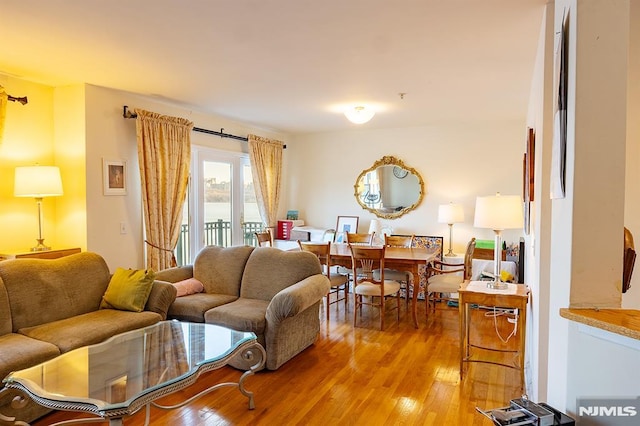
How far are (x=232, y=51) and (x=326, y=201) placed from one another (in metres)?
4.16

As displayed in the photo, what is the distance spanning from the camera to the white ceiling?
2.37 metres

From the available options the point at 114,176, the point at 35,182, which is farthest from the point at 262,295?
the point at 35,182

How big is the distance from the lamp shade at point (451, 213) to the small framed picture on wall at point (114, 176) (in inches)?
157

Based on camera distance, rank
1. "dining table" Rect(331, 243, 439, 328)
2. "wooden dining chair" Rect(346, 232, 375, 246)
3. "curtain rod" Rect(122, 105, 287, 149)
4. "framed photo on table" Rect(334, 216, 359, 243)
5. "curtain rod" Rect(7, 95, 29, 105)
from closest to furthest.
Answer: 1. "curtain rod" Rect(7, 95, 29, 105)
2. "curtain rod" Rect(122, 105, 287, 149)
3. "dining table" Rect(331, 243, 439, 328)
4. "wooden dining chair" Rect(346, 232, 375, 246)
5. "framed photo on table" Rect(334, 216, 359, 243)

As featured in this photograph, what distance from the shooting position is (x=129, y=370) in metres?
2.27

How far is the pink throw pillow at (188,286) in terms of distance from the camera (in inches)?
154

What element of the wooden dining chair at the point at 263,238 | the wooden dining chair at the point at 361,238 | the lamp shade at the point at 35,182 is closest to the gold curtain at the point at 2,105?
the lamp shade at the point at 35,182

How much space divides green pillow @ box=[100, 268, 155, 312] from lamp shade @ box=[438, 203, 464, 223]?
3.83 metres

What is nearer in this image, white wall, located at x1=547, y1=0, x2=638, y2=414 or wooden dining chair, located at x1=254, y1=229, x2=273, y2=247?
white wall, located at x1=547, y1=0, x2=638, y2=414

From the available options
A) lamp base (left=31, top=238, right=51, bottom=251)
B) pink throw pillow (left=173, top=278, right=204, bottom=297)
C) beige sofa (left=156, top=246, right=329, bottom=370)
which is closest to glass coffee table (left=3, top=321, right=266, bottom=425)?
beige sofa (left=156, top=246, right=329, bottom=370)

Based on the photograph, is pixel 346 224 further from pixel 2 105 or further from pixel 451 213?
pixel 2 105

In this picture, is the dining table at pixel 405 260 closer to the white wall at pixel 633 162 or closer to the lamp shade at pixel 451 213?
the lamp shade at pixel 451 213

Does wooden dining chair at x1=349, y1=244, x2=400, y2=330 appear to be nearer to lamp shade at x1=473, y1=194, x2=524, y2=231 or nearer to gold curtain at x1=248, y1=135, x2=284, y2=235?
lamp shade at x1=473, y1=194, x2=524, y2=231

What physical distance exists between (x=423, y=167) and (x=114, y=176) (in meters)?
4.18
